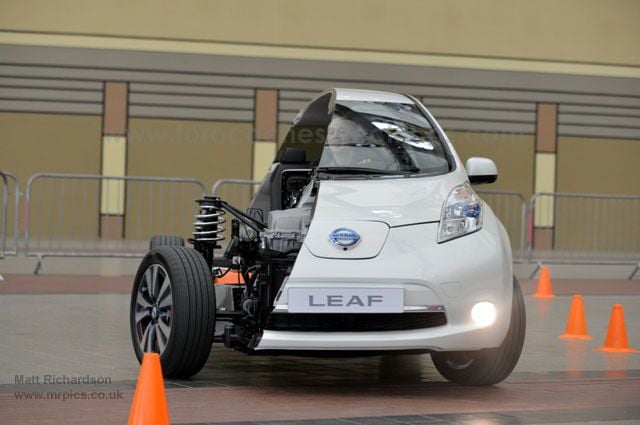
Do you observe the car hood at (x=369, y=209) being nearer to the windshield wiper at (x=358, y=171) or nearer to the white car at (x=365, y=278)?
the white car at (x=365, y=278)

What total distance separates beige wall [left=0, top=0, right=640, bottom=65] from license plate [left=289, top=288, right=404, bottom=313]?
1657 centimetres

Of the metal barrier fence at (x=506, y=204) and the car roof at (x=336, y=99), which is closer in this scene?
the car roof at (x=336, y=99)

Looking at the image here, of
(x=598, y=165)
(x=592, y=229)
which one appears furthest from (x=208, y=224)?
(x=598, y=165)

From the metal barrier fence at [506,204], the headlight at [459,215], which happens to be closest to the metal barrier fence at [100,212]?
the metal barrier fence at [506,204]

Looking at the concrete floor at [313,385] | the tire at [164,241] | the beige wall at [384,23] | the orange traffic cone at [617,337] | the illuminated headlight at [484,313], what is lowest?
the concrete floor at [313,385]

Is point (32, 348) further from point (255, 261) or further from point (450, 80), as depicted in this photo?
point (450, 80)

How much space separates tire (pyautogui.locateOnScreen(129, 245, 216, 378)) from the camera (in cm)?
697

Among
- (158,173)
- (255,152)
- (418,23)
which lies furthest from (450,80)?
(158,173)

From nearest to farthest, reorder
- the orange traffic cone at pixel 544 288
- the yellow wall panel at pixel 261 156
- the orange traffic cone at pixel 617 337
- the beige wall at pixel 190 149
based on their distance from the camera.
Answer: the orange traffic cone at pixel 617 337, the orange traffic cone at pixel 544 288, the beige wall at pixel 190 149, the yellow wall panel at pixel 261 156

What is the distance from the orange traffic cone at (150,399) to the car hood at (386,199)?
1798mm

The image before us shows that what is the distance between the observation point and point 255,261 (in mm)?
7559

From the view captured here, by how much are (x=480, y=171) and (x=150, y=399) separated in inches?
120

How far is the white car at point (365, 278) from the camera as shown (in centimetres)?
677

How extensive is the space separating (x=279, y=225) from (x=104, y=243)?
10191mm
